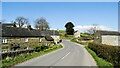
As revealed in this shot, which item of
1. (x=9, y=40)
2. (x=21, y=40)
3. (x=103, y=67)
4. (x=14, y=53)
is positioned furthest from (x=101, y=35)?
(x=103, y=67)

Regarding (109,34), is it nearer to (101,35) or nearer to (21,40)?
(101,35)

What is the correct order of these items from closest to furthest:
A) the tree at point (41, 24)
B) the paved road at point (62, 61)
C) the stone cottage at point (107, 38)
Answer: the paved road at point (62, 61)
the stone cottage at point (107, 38)
the tree at point (41, 24)

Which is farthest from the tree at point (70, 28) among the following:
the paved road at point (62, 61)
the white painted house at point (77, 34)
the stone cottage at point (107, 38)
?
the paved road at point (62, 61)

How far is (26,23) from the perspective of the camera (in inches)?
4397

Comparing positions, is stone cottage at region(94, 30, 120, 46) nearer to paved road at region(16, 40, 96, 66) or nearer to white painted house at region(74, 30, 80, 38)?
paved road at region(16, 40, 96, 66)

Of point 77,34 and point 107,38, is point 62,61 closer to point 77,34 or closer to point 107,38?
point 107,38

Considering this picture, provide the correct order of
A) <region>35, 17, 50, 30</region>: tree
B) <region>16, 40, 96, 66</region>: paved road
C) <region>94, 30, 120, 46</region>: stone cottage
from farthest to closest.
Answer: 1. <region>35, 17, 50, 30</region>: tree
2. <region>94, 30, 120, 46</region>: stone cottage
3. <region>16, 40, 96, 66</region>: paved road

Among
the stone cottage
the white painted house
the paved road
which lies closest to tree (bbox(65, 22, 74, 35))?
the white painted house

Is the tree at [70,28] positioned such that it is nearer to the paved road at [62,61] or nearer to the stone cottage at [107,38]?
the stone cottage at [107,38]

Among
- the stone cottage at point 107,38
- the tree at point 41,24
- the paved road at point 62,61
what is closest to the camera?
the paved road at point 62,61

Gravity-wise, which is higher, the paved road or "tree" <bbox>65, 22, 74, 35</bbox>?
"tree" <bbox>65, 22, 74, 35</bbox>

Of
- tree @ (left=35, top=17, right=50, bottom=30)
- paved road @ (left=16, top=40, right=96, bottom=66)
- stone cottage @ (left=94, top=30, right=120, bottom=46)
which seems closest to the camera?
paved road @ (left=16, top=40, right=96, bottom=66)

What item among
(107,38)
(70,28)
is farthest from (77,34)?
(107,38)

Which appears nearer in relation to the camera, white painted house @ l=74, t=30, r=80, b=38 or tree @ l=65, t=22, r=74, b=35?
white painted house @ l=74, t=30, r=80, b=38
